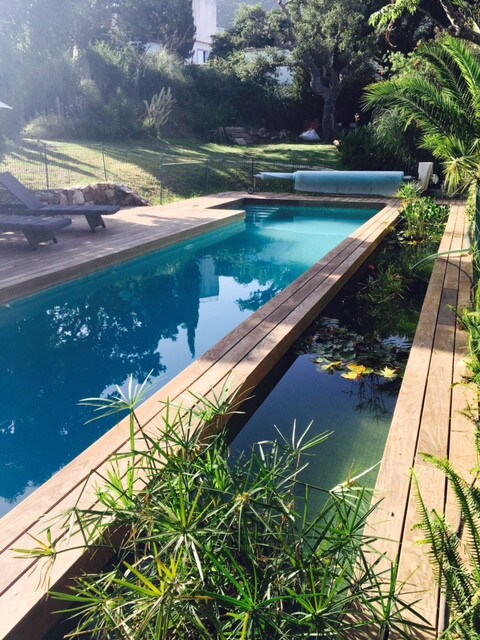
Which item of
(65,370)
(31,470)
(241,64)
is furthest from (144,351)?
(241,64)

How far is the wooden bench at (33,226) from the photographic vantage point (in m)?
6.42

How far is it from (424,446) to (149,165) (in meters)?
11.7

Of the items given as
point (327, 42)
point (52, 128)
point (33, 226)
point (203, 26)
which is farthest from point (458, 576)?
point (203, 26)

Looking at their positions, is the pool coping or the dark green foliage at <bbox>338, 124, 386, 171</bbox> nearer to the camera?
the pool coping

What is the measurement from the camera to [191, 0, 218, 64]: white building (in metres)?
34.0

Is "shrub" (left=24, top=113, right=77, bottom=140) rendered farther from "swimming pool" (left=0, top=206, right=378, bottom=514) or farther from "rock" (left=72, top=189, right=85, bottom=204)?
"swimming pool" (left=0, top=206, right=378, bottom=514)

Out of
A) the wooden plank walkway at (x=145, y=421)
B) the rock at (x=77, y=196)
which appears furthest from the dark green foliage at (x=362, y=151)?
the wooden plank walkway at (x=145, y=421)

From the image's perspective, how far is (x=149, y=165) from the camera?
12.9 m

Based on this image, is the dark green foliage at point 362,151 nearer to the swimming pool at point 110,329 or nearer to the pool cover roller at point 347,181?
the pool cover roller at point 347,181

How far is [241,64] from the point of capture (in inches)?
846

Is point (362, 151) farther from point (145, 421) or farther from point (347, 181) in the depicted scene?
point (145, 421)

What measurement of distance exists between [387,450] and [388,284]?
11.5 feet

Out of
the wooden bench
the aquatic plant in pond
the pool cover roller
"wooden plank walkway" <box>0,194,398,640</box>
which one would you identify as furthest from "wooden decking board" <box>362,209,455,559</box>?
the pool cover roller

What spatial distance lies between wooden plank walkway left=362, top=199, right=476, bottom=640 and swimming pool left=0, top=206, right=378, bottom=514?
A: 1.82 meters
